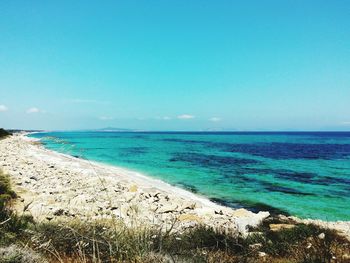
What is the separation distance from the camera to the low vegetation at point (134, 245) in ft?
12.0

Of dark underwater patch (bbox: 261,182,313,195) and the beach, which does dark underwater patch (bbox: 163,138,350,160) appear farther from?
the beach

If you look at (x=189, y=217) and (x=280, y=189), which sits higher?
(x=189, y=217)

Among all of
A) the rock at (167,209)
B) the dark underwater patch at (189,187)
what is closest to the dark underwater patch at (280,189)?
the dark underwater patch at (189,187)

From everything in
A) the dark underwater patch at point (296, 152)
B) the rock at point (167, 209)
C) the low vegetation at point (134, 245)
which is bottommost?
the dark underwater patch at point (296, 152)

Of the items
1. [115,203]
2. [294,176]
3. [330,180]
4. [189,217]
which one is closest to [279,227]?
[189,217]

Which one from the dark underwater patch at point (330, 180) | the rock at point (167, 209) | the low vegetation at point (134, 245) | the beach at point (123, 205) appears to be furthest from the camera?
the dark underwater patch at point (330, 180)

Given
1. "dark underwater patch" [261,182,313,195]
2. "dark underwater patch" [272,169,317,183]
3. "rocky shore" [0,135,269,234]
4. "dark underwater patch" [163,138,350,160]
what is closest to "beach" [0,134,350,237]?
"rocky shore" [0,135,269,234]

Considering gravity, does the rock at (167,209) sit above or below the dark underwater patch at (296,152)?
above

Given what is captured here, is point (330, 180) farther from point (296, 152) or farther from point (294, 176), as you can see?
point (296, 152)

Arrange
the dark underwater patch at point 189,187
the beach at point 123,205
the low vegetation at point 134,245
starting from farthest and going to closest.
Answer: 1. the dark underwater patch at point 189,187
2. the beach at point 123,205
3. the low vegetation at point 134,245

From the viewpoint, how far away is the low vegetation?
12.0ft

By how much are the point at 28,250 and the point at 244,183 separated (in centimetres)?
1764

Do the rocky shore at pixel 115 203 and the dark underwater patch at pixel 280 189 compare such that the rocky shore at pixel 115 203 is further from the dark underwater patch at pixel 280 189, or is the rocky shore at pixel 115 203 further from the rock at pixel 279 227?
the dark underwater patch at pixel 280 189

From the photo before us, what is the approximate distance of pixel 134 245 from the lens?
12.4 feet
